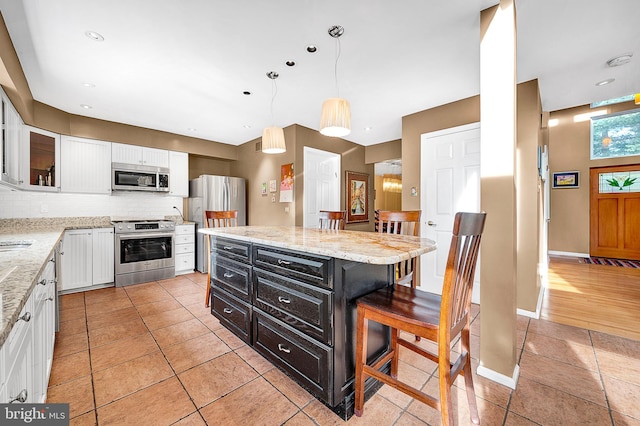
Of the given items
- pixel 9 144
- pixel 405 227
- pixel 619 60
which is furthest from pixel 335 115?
pixel 9 144

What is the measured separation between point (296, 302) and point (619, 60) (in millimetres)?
3734

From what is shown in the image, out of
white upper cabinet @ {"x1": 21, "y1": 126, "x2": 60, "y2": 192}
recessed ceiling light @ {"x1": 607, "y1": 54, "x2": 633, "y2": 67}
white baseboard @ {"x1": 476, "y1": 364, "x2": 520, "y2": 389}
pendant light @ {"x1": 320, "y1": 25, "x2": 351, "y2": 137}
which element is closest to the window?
recessed ceiling light @ {"x1": 607, "y1": 54, "x2": 633, "y2": 67}

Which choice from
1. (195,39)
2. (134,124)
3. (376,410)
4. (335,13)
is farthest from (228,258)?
(134,124)

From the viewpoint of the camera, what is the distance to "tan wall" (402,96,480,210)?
331cm

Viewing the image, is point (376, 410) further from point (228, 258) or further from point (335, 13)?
point (335, 13)

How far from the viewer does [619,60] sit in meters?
2.48

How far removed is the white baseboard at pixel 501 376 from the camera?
68.8 inches

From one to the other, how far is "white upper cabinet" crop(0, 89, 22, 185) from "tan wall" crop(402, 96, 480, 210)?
14.1ft

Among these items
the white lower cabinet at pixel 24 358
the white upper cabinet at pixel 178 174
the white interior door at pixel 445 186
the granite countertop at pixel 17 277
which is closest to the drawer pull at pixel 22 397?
the white lower cabinet at pixel 24 358

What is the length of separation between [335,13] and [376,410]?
2.66m

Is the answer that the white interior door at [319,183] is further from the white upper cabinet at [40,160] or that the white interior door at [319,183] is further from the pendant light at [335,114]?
the white upper cabinet at [40,160]

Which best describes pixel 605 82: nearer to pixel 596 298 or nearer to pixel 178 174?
pixel 596 298

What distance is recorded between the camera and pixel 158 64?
2.52m

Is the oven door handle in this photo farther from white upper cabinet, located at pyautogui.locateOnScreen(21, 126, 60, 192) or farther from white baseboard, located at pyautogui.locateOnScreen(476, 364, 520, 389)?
white baseboard, located at pyautogui.locateOnScreen(476, 364, 520, 389)
